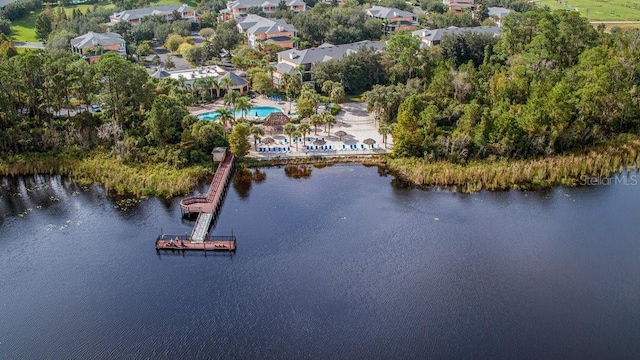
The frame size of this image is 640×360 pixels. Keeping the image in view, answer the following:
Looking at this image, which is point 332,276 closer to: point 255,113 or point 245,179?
point 245,179

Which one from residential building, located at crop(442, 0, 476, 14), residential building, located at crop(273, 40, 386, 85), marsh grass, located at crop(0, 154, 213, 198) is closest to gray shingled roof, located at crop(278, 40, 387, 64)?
residential building, located at crop(273, 40, 386, 85)

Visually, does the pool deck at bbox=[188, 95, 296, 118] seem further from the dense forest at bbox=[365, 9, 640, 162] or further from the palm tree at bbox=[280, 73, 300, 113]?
the dense forest at bbox=[365, 9, 640, 162]

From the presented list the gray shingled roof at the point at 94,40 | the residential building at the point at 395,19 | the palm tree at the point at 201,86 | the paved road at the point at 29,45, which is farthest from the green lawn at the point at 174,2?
the palm tree at the point at 201,86

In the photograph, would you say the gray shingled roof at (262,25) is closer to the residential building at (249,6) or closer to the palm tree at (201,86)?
the residential building at (249,6)

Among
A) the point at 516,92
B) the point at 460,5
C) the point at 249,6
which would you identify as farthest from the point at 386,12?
the point at 516,92

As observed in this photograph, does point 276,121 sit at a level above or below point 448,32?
below

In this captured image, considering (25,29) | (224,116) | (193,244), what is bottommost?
(193,244)

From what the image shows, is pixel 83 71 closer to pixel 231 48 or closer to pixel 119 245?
pixel 119 245
